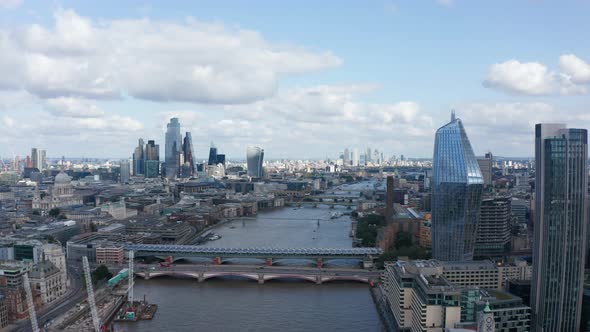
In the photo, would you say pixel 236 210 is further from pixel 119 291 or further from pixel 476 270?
pixel 476 270

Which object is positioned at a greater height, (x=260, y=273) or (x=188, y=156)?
(x=188, y=156)

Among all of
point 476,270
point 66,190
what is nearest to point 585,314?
point 476,270

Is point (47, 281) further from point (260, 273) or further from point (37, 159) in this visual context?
point (37, 159)

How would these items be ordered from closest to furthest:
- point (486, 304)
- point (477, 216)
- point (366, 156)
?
point (486, 304), point (477, 216), point (366, 156)

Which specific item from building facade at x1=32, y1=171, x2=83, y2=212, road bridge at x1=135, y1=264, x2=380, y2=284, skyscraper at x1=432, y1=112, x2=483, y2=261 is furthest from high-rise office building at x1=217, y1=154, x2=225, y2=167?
skyscraper at x1=432, y1=112, x2=483, y2=261

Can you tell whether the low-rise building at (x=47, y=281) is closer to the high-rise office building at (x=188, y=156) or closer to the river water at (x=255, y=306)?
the river water at (x=255, y=306)

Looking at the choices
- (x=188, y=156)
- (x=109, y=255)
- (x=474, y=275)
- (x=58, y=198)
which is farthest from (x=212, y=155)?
(x=474, y=275)
